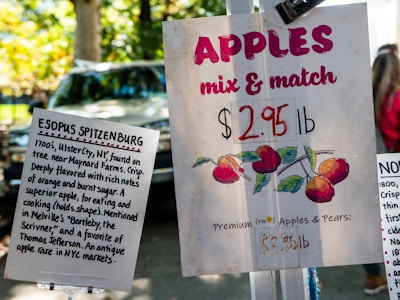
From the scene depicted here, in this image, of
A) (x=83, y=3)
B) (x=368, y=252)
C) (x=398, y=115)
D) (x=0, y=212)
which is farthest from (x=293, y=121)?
(x=83, y=3)

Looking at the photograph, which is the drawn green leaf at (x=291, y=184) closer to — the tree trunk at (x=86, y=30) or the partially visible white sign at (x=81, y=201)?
the partially visible white sign at (x=81, y=201)

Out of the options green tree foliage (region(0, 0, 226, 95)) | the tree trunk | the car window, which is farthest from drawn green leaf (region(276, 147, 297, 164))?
green tree foliage (region(0, 0, 226, 95))

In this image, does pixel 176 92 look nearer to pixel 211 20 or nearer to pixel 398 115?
pixel 211 20

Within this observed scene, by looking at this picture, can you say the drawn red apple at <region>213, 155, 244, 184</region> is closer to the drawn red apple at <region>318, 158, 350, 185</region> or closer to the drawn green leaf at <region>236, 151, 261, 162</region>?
the drawn green leaf at <region>236, 151, 261, 162</region>

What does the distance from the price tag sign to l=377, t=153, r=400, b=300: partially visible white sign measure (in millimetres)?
280

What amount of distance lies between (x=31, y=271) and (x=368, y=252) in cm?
116

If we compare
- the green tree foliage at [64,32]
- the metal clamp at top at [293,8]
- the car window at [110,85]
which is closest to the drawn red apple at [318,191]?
the metal clamp at top at [293,8]

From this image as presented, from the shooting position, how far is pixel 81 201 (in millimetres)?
1956

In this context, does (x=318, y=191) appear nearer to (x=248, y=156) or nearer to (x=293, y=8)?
(x=248, y=156)

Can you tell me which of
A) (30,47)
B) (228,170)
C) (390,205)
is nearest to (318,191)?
(228,170)

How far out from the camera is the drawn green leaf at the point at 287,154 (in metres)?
1.87

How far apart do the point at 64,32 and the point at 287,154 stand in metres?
16.8

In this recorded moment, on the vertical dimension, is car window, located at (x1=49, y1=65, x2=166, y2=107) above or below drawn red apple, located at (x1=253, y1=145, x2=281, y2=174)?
above

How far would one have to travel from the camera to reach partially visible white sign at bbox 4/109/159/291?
1931mm
